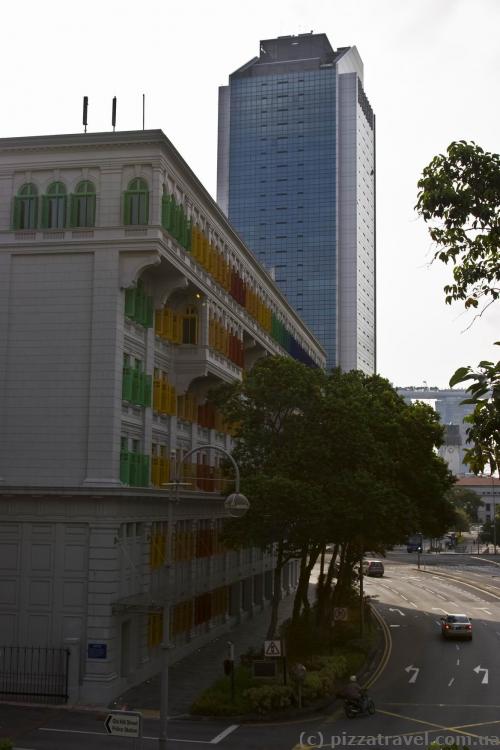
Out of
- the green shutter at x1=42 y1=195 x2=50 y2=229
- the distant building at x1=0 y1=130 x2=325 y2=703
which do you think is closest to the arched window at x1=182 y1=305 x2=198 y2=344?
the distant building at x1=0 y1=130 x2=325 y2=703

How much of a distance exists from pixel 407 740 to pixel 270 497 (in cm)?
1263

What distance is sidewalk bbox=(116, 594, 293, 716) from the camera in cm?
3619

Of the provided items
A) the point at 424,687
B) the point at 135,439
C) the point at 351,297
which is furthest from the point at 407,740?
the point at 351,297

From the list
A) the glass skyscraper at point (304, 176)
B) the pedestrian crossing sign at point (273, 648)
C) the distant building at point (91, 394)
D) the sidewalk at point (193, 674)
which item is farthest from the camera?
the glass skyscraper at point (304, 176)

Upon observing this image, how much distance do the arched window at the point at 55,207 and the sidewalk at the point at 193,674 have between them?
2097 cm

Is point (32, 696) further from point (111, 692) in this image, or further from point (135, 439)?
point (135, 439)

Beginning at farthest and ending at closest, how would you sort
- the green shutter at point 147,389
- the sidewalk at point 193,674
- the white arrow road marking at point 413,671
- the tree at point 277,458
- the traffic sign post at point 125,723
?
1. the white arrow road marking at point 413,671
2. the green shutter at point 147,389
3. the tree at point 277,458
4. the sidewalk at point 193,674
5. the traffic sign post at point 125,723

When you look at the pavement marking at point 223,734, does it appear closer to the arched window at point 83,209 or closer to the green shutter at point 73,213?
the arched window at point 83,209

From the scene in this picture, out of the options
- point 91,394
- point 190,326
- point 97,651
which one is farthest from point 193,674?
point 190,326

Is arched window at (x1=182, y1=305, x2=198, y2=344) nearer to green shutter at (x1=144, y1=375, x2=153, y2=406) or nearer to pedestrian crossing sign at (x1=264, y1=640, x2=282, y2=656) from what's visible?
green shutter at (x1=144, y1=375, x2=153, y2=406)

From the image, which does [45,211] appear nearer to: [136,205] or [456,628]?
[136,205]

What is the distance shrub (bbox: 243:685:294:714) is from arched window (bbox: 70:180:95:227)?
838 inches

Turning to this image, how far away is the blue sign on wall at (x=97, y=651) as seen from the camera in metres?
35.8

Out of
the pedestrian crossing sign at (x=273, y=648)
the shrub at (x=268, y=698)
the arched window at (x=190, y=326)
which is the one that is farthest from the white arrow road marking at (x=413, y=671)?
the arched window at (x=190, y=326)
